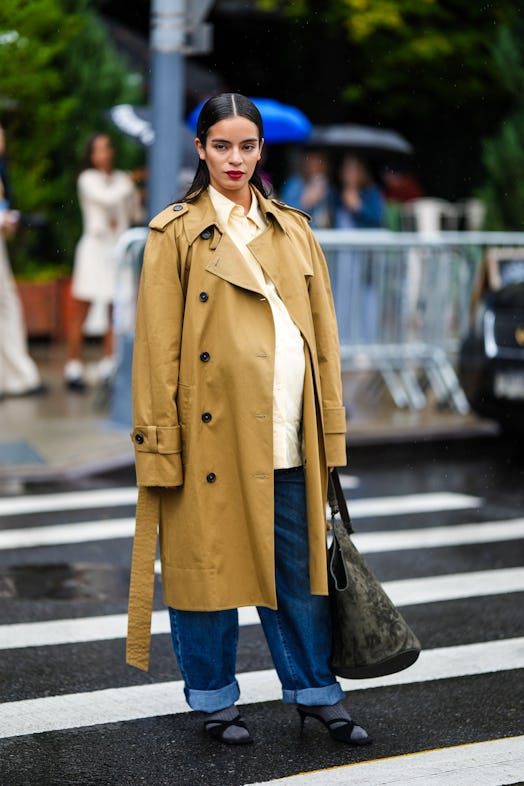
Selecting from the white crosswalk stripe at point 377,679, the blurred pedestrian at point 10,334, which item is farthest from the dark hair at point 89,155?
the white crosswalk stripe at point 377,679

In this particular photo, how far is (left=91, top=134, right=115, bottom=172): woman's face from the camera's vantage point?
12.8 meters

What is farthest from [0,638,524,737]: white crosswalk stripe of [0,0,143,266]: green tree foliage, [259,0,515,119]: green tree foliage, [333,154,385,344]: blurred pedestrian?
[259,0,515,119]: green tree foliage

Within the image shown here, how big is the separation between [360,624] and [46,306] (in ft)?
40.4

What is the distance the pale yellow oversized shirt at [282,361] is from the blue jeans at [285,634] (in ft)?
0.30

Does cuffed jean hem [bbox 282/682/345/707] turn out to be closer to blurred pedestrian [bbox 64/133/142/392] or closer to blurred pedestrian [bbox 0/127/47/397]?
blurred pedestrian [bbox 0/127/47/397]

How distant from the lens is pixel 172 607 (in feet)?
15.1

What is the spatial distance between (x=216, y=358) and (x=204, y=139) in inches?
25.9

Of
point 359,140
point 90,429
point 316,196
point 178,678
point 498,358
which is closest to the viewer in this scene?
point 178,678

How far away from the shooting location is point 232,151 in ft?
14.6

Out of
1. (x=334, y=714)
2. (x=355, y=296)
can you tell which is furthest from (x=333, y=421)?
(x=355, y=296)

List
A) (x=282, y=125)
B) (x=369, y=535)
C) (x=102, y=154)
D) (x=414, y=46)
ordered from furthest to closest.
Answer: (x=414, y=46) < (x=282, y=125) < (x=102, y=154) < (x=369, y=535)

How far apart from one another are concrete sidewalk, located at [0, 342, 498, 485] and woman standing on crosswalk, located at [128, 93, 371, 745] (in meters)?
5.18

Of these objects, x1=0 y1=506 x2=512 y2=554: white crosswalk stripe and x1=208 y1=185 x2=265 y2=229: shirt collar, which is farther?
x1=0 y1=506 x2=512 y2=554: white crosswalk stripe

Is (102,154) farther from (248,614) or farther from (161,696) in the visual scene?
(161,696)
